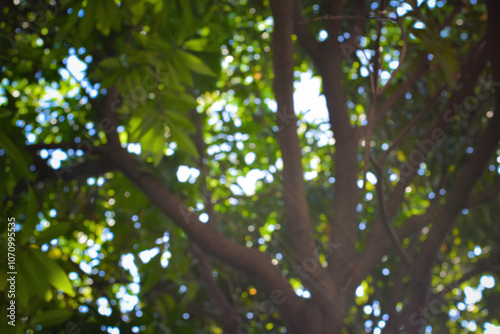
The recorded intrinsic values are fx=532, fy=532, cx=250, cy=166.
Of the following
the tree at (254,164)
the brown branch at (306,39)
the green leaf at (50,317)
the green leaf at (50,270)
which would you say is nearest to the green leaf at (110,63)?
the tree at (254,164)

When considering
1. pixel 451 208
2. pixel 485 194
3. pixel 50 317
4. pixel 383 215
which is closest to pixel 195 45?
pixel 383 215

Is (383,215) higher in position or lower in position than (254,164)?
lower

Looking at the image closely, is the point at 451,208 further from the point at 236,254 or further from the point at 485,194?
the point at 236,254

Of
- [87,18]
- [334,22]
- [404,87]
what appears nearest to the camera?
[87,18]

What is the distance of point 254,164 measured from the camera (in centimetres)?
380

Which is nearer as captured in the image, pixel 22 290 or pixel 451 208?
pixel 22 290

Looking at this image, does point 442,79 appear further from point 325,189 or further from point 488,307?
point 488,307

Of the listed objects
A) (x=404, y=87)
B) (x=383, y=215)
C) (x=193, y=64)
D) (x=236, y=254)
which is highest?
(x=404, y=87)

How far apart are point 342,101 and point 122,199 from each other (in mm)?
1231

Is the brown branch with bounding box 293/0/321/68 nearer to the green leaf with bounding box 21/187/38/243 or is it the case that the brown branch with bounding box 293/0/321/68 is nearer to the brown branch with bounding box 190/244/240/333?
the brown branch with bounding box 190/244/240/333

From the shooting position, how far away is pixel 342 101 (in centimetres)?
272

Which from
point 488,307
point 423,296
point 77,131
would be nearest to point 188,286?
point 77,131

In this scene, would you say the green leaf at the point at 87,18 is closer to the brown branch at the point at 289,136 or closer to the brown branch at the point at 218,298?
the brown branch at the point at 289,136

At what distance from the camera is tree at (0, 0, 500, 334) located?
193cm
